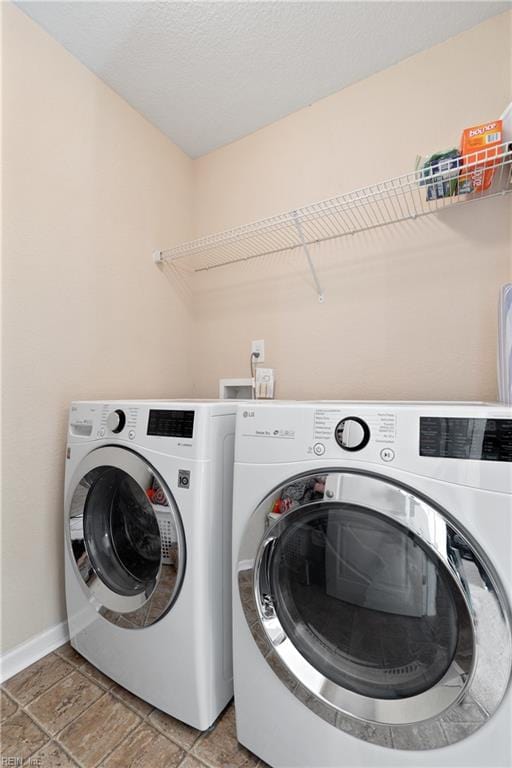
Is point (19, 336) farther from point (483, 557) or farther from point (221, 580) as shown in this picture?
point (483, 557)

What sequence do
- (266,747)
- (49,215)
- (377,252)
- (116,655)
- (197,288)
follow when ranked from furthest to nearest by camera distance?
(197,288), (377,252), (49,215), (116,655), (266,747)

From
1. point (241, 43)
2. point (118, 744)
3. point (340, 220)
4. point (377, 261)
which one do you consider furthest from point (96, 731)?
point (241, 43)

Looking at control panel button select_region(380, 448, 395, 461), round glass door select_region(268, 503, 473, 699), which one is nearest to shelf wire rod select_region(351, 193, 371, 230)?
control panel button select_region(380, 448, 395, 461)

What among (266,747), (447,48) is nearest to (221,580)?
(266,747)

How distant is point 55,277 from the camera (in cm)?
138

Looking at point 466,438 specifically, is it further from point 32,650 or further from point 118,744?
point 32,650

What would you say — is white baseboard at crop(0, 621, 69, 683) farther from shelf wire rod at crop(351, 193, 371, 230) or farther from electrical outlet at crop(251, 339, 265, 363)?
shelf wire rod at crop(351, 193, 371, 230)

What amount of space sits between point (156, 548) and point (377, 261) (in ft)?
4.58

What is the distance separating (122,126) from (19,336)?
1.15m

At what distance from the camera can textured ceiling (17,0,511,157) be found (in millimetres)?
1276

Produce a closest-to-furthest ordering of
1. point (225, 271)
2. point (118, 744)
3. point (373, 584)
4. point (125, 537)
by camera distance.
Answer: point (373, 584)
point (118, 744)
point (125, 537)
point (225, 271)

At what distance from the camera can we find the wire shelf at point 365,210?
114 cm

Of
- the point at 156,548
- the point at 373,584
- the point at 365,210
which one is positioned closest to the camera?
the point at 373,584

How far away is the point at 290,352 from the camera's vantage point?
171cm
